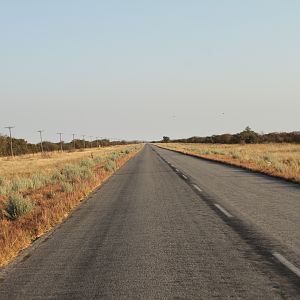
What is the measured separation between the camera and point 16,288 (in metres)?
5.36

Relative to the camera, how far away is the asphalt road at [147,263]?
503cm

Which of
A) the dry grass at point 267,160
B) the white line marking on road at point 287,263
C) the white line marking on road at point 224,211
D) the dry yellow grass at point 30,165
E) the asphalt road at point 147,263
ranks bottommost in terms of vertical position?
the dry grass at point 267,160

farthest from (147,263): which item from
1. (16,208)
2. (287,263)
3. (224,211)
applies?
(16,208)

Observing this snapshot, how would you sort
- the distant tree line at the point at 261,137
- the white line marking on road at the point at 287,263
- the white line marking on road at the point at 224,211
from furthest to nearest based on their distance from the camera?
the distant tree line at the point at 261,137 → the white line marking on road at the point at 224,211 → the white line marking on road at the point at 287,263

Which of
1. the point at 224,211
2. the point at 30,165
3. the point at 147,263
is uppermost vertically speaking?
the point at 30,165

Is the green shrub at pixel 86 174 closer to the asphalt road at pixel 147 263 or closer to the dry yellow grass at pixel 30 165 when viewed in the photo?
the dry yellow grass at pixel 30 165

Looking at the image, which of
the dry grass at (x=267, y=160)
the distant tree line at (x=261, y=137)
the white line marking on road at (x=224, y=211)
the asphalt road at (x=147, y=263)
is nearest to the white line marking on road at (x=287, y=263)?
the asphalt road at (x=147, y=263)

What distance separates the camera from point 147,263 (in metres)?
6.23

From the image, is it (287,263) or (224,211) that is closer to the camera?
(287,263)

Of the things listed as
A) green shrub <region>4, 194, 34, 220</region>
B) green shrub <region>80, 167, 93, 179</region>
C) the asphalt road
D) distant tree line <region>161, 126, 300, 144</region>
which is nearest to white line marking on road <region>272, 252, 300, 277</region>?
the asphalt road

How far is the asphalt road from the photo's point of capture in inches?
198

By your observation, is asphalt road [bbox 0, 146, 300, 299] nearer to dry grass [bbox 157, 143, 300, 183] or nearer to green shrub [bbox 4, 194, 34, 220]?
green shrub [bbox 4, 194, 34, 220]

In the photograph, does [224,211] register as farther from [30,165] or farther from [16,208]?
[30,165]

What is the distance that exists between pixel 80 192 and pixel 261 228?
872cm
